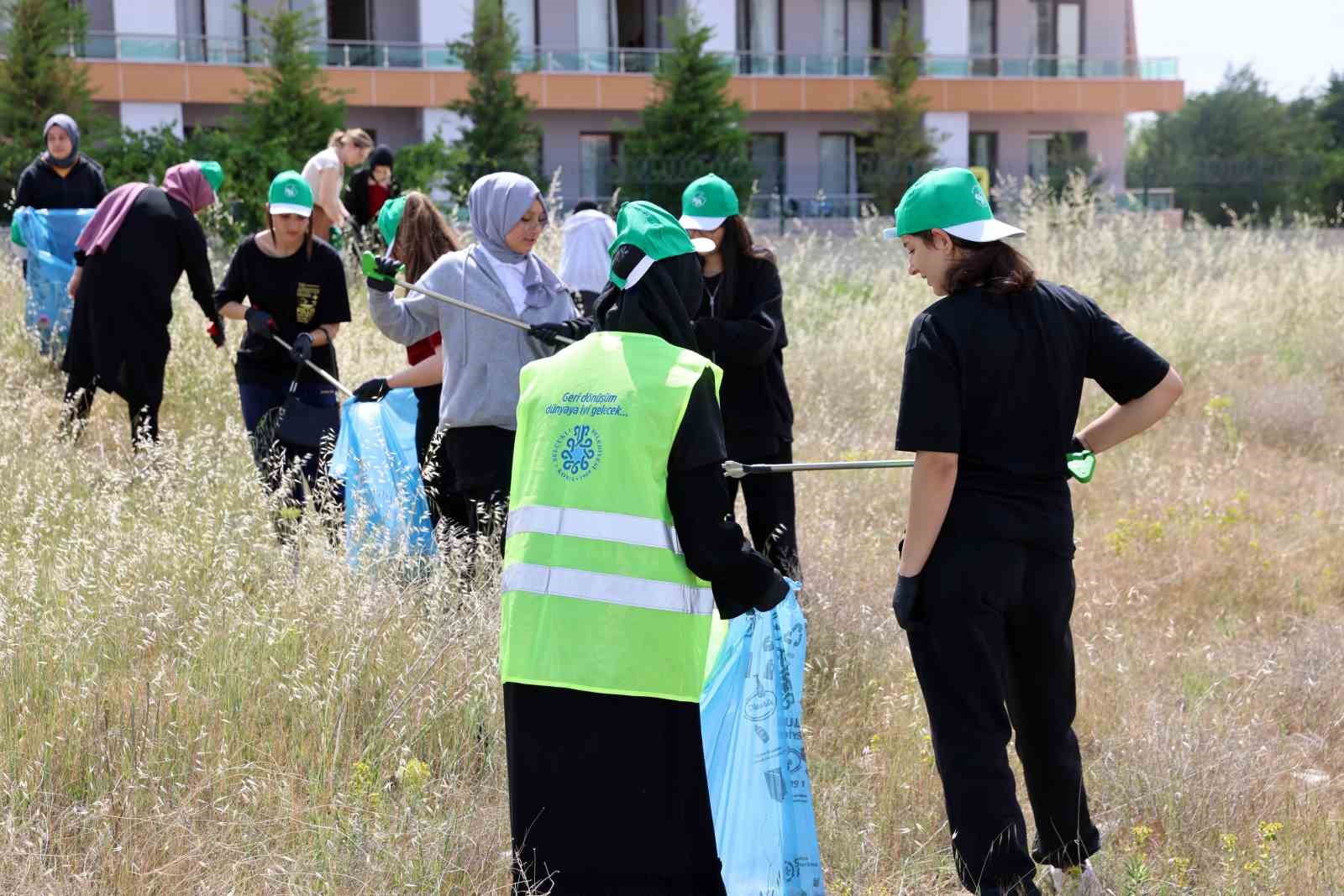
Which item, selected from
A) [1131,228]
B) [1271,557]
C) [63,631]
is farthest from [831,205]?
[63,631]

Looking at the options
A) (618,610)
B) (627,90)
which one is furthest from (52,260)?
(627,90)

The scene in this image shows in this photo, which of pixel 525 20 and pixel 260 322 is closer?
pixel 260 322

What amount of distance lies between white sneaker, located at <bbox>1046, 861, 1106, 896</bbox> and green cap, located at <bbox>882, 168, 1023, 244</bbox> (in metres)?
1.50

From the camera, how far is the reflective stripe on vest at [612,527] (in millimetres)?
3096

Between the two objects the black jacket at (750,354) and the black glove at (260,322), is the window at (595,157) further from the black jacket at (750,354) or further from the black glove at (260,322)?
the black jacket at (750,354)

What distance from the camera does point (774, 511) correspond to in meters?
5.53

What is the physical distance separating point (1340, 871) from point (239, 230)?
1244 cm

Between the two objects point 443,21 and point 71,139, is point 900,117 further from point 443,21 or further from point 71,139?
point 71,139

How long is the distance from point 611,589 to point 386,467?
8.90 ft

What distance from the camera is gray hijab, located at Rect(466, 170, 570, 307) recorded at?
4.80 m

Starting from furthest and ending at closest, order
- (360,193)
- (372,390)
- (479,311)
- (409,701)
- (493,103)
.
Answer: (493,103) < (360,193) < (372,390) < (479,311) < (409,701)

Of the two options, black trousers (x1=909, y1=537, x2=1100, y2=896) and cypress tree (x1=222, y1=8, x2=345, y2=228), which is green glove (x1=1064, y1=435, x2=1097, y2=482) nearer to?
black trousers (x1=909, y1=537, x2=1100, y2=896)

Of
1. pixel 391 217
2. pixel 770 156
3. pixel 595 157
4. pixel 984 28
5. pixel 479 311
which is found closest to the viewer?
pixel 479 311

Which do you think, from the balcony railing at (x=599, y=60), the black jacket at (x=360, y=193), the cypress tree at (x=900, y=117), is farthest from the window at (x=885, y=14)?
the black jacket at (x=360, y=193)
